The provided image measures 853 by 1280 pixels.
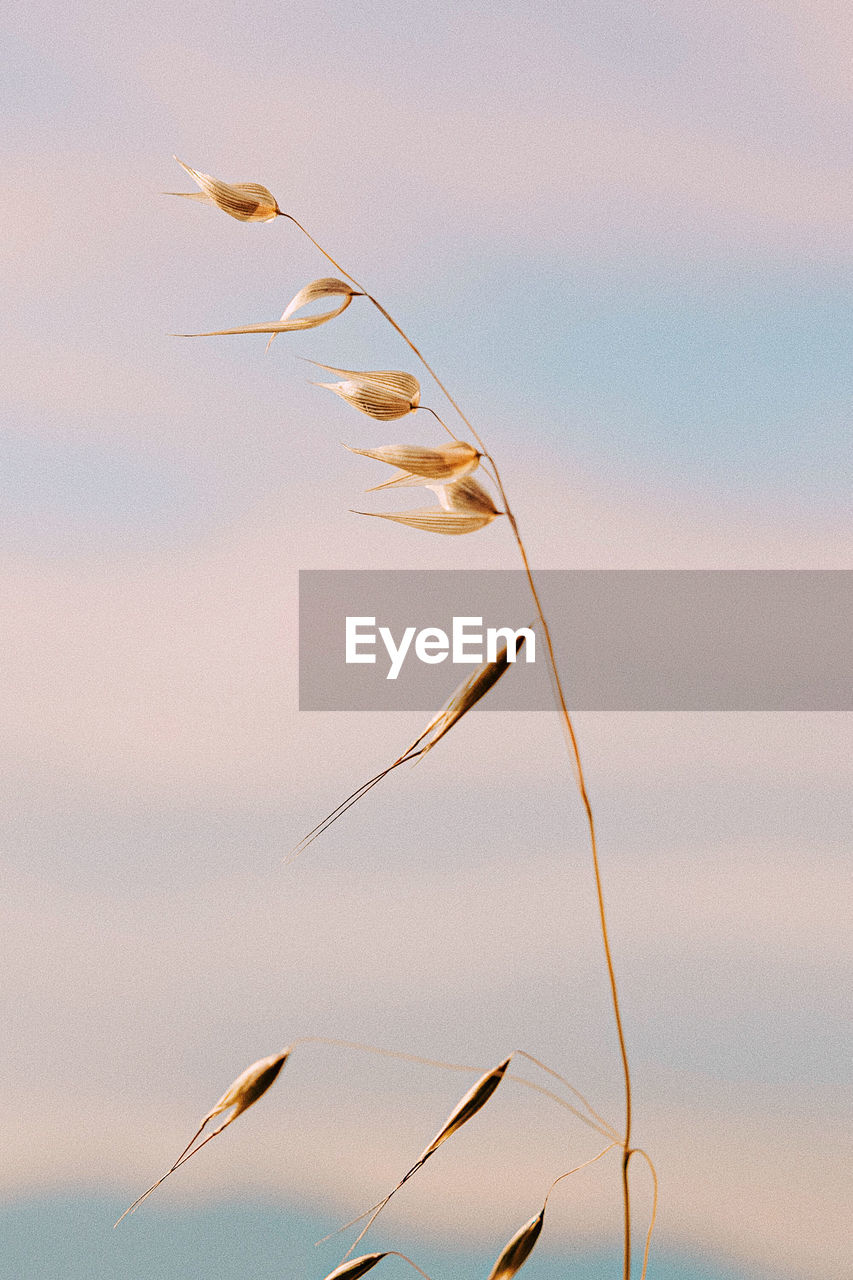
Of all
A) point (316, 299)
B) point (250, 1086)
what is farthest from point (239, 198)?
point (250, 1086)

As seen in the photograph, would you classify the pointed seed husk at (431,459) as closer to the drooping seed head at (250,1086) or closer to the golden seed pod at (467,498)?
the golden seed pod at (467,498)

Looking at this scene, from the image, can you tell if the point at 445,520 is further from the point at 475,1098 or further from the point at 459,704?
the point at 475,1098

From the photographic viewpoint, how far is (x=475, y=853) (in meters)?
0.74

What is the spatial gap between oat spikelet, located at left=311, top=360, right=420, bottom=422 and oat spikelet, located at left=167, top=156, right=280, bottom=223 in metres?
0.09

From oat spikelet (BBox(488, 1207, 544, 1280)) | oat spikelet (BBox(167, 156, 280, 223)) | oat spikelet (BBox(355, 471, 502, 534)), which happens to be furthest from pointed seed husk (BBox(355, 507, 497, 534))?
oat spikelet (BBox(488, 1207, 544, 1280))

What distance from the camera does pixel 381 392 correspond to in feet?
1.43

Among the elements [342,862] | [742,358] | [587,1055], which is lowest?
[587,1055]

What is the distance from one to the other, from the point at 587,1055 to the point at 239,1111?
37cm

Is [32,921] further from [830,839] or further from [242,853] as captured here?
[830,839]

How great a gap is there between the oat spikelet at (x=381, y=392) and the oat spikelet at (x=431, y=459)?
0.02 m

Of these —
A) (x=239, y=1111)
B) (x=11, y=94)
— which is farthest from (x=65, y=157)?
(x=239, y=1111)

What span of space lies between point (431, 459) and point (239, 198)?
0.15 meters

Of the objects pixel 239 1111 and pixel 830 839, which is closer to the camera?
pixel 239 1111

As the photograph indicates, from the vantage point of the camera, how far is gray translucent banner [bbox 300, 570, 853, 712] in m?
0.74
